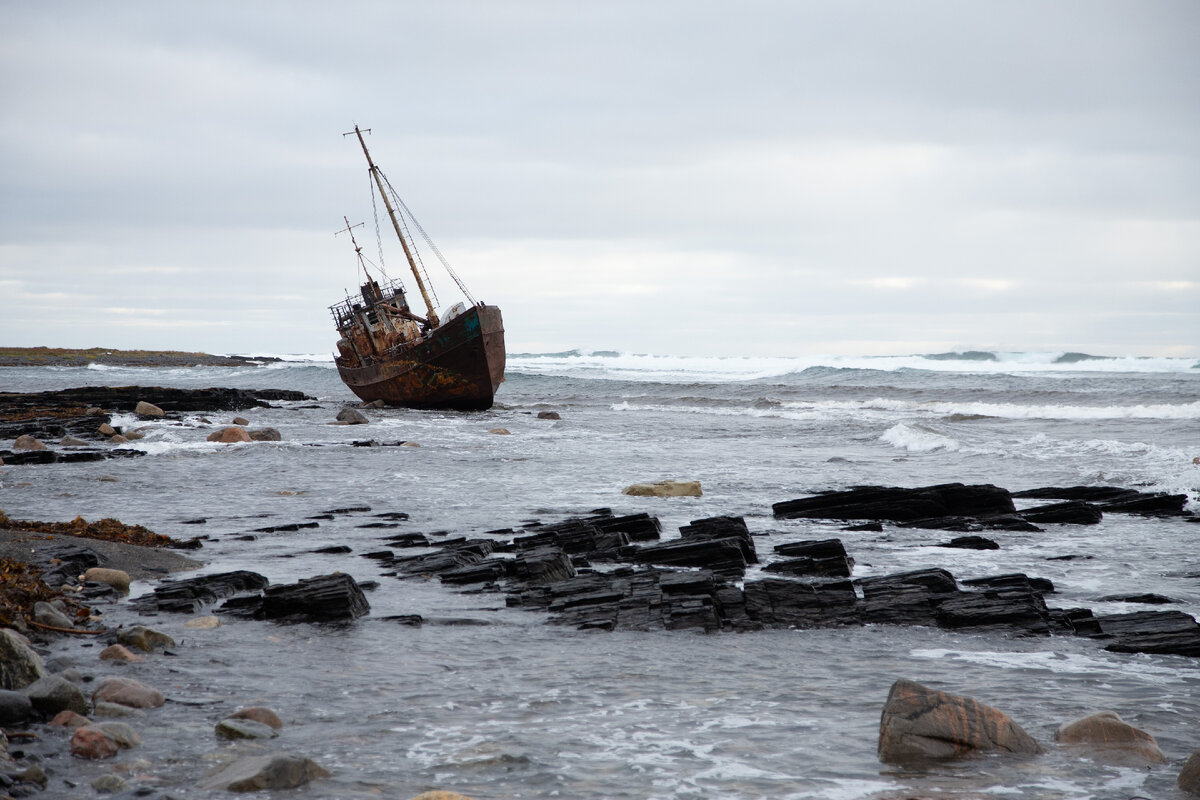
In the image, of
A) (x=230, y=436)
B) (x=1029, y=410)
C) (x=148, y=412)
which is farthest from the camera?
(x=1029, y=410)

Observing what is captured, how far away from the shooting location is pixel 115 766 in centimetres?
420

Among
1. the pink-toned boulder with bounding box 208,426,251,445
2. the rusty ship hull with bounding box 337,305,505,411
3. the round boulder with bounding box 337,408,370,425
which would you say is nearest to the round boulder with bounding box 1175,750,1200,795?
the pink-toned boulder with bounding box 208,426,251,445

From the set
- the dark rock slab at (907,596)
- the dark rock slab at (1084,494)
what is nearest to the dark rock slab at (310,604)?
the dark rock slab at (907,596)

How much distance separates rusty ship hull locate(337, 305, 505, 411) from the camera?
34062 millimetres

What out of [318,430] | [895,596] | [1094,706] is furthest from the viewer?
[318,430]

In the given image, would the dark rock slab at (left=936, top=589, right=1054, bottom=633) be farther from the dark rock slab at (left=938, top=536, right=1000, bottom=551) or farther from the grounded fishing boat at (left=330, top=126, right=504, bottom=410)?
the grounded fishing boat at (left=330, top=126, right=504, bottom=410)

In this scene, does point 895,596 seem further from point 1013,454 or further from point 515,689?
point 1013,454

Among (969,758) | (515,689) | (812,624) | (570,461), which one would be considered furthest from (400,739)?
(570,461)

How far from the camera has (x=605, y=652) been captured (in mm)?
6406

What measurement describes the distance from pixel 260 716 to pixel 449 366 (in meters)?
30.6

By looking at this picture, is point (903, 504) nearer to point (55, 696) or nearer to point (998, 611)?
point (998, 611)

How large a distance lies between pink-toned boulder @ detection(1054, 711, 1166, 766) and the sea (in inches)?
3.9

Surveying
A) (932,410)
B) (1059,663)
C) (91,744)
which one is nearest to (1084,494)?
(1059,663)

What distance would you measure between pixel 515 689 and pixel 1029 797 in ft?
9.49
